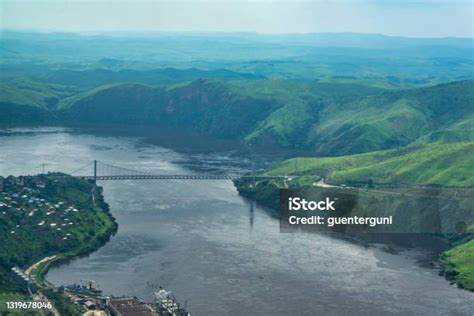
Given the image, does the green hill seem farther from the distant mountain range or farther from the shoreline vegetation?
the shoreline vegetation

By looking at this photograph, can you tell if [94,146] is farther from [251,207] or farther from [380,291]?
[380,291]

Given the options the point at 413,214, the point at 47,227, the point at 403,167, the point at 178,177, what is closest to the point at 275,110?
the point at 178,177

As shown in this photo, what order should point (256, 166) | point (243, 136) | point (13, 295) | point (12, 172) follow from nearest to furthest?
point (13, 295) < point (12, 172) < point (256, 166) < point (243, 136)

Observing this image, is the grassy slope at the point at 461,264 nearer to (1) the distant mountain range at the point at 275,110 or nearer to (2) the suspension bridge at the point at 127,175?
(2) the suspension bridge at the point at 127,175

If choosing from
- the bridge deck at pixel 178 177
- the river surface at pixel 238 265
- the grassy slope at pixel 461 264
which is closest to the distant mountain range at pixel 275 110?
the bridge deck at pixel 178 177

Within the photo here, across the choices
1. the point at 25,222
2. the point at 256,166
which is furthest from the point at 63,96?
the point at 25,222

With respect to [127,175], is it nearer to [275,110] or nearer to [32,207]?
[32,207]
